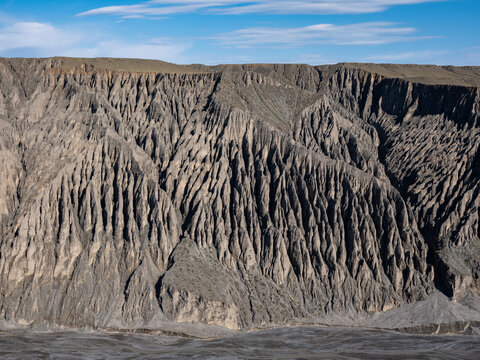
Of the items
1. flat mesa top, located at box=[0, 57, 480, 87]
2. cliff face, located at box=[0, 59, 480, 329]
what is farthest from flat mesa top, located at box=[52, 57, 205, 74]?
cliff face, located at box=[0, 59, 480, 329]

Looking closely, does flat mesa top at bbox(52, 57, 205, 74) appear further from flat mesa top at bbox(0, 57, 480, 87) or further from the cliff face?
the cliff face

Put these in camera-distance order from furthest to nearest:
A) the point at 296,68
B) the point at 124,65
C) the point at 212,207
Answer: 1. the point at 296,68
2. the point at 124,65
3. the point at 212,207

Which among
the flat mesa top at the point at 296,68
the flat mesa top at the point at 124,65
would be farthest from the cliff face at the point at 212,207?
the flat mesa top at the point at 296,68

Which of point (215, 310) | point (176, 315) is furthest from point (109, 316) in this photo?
point (215, 310)

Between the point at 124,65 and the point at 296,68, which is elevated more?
the point at 296,68

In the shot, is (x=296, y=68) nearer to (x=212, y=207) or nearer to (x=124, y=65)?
(x=124, y=65)

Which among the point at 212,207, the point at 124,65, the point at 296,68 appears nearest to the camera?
the point at 212,207

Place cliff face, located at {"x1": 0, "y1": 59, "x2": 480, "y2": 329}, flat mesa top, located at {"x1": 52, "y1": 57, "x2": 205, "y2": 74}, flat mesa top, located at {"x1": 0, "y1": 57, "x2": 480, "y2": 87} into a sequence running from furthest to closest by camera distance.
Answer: flat mesa top, located at {"x1": 0, "y1": 57, "x2": 480, "y2": 87} → flat mesa top, located at {"x1": 52, "y1": 57, "x2": 205, "y2": 74} → cliff face, located at {"x1": 0, "y1": 59, "x2": 480, "y2": 329}

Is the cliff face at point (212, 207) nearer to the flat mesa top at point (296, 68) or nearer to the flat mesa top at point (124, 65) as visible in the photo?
the flat mesa top at point (124, 65)

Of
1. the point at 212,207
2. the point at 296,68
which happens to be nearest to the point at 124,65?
the point at 296,68
